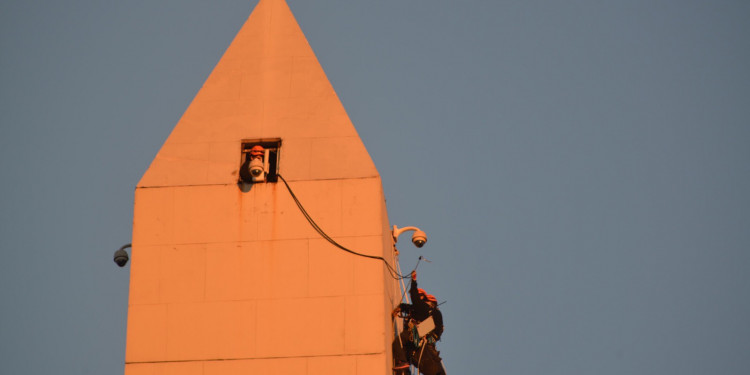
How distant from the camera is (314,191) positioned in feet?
127

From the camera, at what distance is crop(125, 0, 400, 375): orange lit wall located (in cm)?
3706

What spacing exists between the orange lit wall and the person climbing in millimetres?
681

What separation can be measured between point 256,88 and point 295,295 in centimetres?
651

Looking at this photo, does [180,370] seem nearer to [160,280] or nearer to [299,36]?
[160,280]

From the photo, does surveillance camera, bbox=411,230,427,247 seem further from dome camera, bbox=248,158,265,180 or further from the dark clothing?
dome camera, bbox=248,158,265,180

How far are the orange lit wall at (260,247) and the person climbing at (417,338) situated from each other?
0.68 metres

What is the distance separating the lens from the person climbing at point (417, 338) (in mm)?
38938

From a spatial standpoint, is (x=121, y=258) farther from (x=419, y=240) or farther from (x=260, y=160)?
(x=419, y=240)

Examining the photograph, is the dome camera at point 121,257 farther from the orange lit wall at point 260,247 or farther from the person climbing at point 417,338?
the person climbing at point 417,338

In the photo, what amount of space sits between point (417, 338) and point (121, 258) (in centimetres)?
792

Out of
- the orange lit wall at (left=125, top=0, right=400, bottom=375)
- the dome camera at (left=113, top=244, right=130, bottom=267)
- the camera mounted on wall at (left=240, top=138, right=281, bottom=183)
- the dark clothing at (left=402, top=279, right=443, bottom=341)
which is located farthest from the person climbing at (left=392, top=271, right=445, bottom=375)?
the dome camera at (left=113, top=244, right=130, bottom=267)

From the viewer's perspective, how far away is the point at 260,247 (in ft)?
125

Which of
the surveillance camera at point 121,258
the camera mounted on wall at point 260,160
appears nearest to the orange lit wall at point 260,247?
the camera mounted on wall at point 260,160

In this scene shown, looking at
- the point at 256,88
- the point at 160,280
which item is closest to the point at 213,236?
the point at 160,280
